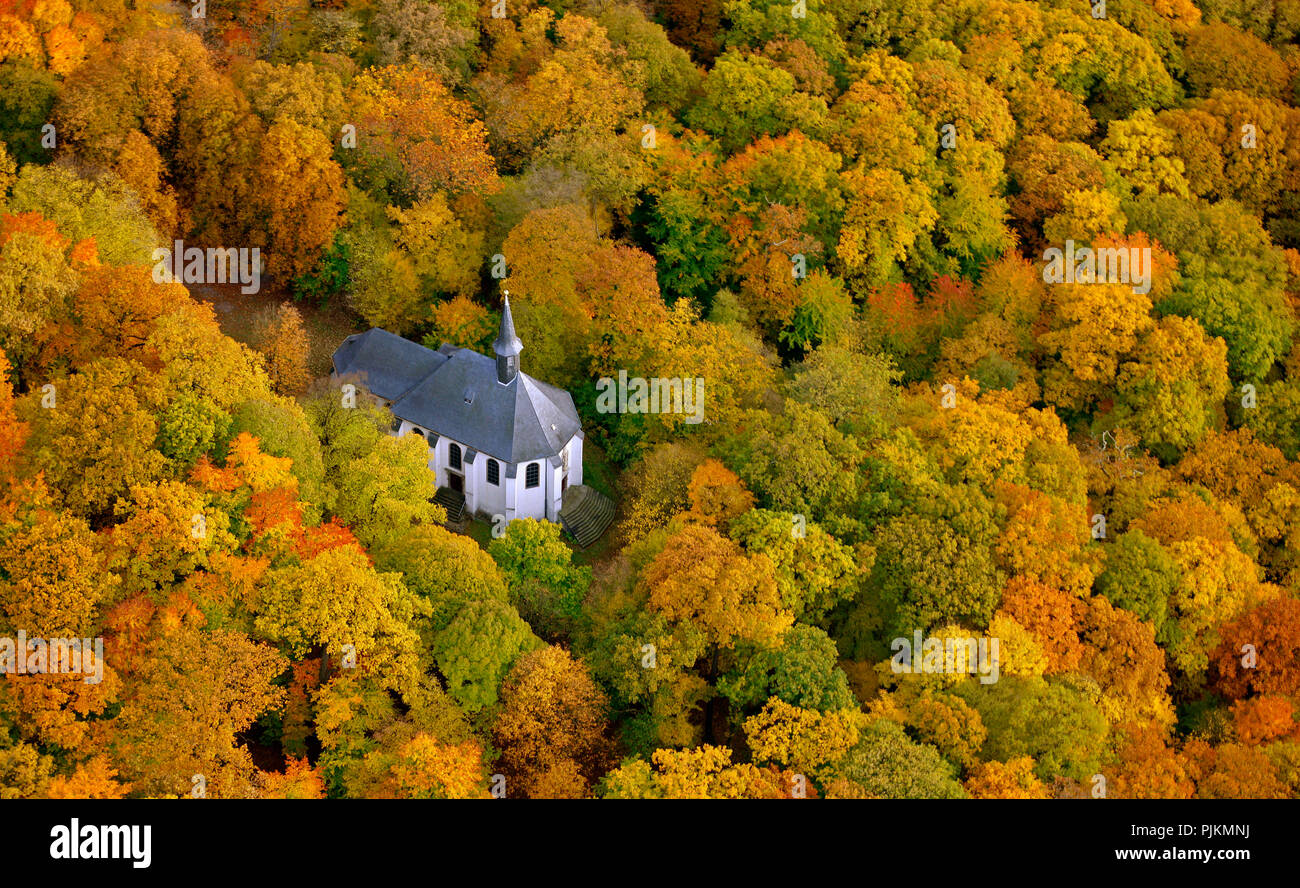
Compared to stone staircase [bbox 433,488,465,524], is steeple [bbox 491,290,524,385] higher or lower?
higher

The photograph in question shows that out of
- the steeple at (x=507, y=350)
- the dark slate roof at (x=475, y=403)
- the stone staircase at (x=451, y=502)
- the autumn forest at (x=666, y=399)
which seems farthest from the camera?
the stone staircase at (x=451, y=502)

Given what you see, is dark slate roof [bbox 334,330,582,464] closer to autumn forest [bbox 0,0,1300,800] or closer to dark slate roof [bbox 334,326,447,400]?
dark slate roof [bbox 334,326,447,400]

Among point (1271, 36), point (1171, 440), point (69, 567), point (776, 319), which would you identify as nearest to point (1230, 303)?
point (1171, 440)

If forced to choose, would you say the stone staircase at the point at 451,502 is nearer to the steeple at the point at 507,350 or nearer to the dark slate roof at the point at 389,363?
the dark slate roof at the point at 389,363

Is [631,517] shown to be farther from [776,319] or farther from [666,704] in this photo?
[776,319]

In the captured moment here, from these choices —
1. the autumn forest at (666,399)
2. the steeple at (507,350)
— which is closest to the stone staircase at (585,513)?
the autumn forest at (666,399)

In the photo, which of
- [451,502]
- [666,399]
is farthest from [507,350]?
[451,502]

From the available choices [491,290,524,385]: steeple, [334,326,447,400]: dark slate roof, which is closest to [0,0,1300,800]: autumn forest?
[334,326,447,400]: dark slate roof
